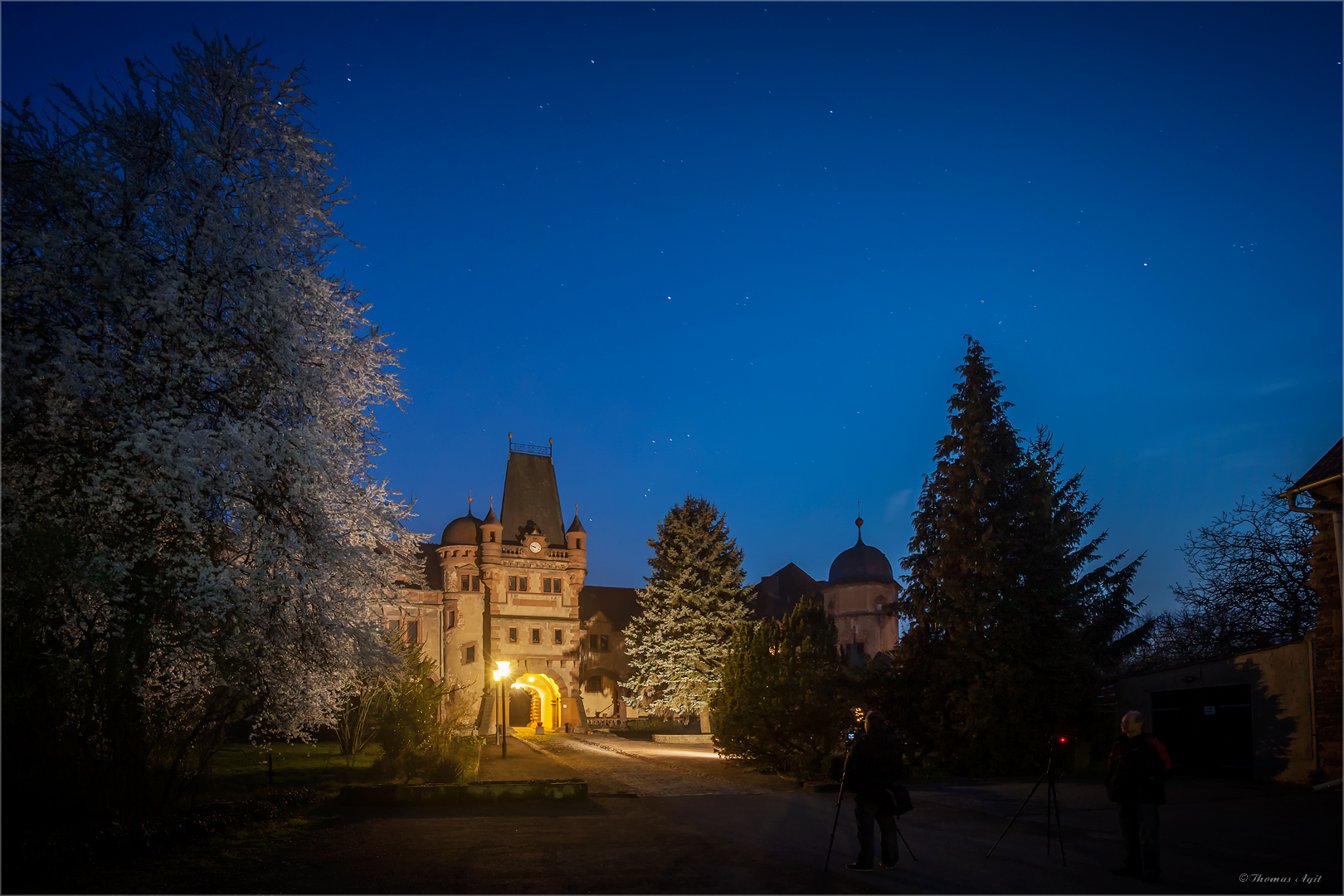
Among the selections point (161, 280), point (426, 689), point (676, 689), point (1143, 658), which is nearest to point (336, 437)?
point (161, 280)

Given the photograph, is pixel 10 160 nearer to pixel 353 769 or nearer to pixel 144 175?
Result: pixel 144 175

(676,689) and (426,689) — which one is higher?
(426,689)

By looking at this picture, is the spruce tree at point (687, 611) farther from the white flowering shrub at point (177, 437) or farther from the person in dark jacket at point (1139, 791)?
the person in dark jacket at point (1139, 791)

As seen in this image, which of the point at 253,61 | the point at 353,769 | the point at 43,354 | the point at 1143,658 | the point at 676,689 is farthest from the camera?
the point at 1143,658

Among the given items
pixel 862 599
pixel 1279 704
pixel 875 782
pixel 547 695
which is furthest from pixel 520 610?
pixel 875 782

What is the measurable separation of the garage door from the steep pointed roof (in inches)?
1837

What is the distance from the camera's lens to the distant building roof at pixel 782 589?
241 ft

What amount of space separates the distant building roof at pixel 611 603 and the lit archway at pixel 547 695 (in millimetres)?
9488

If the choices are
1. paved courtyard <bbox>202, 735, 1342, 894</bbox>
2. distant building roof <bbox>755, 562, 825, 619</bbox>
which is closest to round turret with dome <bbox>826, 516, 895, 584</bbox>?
distant building roof <bbox>755, 562, 825, 619</bbox>

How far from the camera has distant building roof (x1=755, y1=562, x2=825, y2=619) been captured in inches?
2886

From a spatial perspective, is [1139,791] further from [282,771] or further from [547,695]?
[547,695]

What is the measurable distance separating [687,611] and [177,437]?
119 feet

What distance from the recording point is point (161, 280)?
39.8 feet

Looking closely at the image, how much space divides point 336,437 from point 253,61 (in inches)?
238
